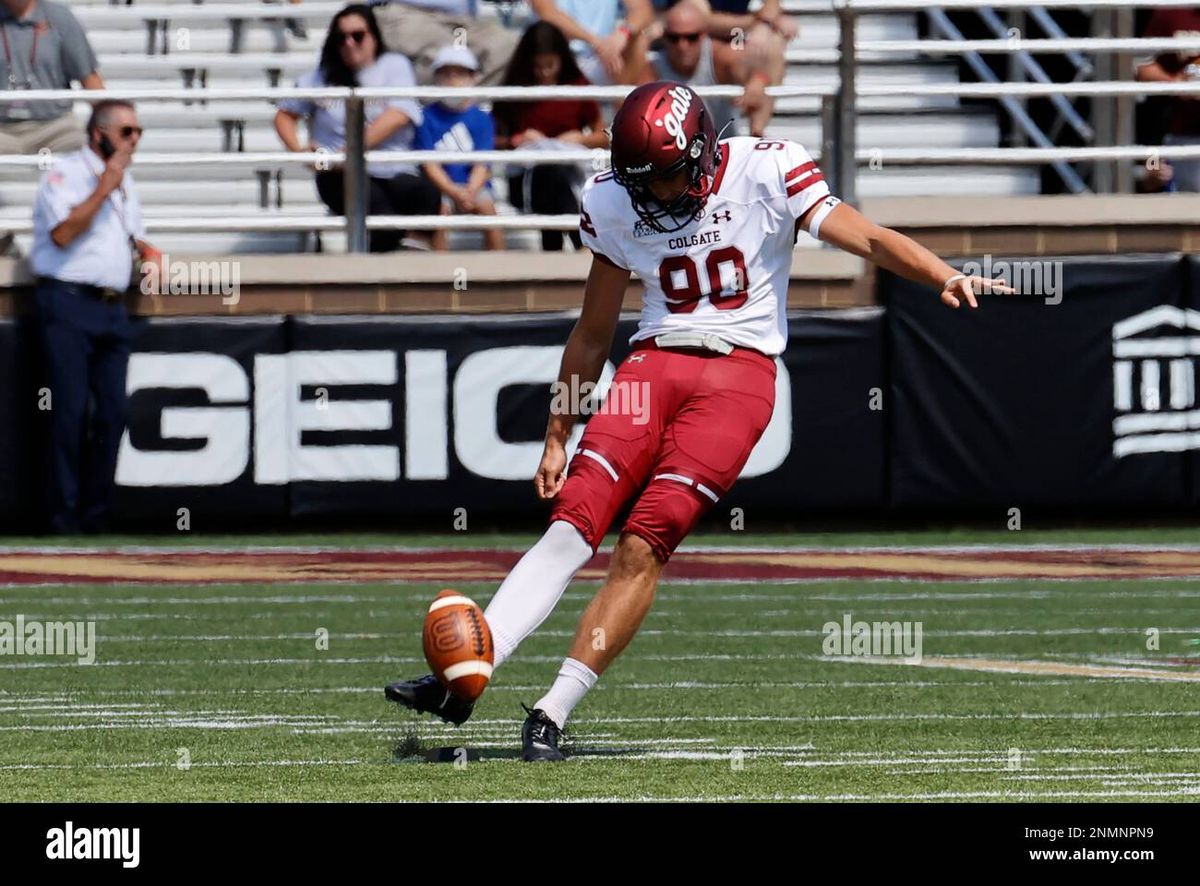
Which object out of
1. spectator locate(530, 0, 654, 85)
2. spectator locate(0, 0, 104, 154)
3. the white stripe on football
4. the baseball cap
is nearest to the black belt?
spectator locate(0, 0, 104, 154)

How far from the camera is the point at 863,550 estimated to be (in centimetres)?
1318

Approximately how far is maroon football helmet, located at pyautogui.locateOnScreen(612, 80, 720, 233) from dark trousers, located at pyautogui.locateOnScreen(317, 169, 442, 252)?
796 centimetres

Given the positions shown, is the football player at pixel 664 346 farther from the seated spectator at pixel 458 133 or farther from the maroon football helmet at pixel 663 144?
the seated spectator at pixel 458 133

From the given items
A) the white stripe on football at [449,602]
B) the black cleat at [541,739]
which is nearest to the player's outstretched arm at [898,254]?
the white stripe on football at [449,602]

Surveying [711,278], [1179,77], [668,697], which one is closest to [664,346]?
[711,278]

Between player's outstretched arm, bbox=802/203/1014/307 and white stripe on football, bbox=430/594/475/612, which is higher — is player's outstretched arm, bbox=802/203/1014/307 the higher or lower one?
the higher one

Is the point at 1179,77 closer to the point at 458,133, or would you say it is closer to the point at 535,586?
the point at 458,133

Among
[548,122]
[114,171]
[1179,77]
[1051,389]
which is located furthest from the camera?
[1179,77]

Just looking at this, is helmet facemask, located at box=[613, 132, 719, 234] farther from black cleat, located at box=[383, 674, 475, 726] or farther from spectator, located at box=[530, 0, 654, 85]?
spectator, located at box=[530, 0, 654, 85]

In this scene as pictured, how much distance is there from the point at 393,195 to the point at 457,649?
8722 millimetres

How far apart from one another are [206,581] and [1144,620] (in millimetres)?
4577

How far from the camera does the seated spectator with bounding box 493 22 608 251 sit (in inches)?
567

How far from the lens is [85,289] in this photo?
13.7m
